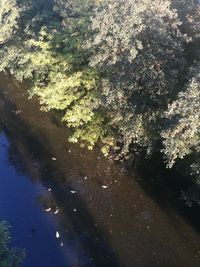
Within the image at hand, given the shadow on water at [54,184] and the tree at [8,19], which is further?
the tree at [8,19]

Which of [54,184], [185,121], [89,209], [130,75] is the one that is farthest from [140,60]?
[54,184]

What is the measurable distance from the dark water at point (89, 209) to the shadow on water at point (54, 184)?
0.14 ft

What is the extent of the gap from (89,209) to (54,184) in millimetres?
2831

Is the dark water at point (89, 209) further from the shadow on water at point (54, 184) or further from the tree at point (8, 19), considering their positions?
the tree at point (8, 19)

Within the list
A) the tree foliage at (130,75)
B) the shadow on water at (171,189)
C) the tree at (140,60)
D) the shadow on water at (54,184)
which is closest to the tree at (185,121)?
the tree foliage at (130,75)

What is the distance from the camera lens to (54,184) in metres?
21.5

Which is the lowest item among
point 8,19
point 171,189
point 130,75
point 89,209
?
point 89,209

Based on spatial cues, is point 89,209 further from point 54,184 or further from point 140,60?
point 140,60

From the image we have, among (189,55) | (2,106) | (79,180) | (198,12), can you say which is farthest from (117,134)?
(2,106)

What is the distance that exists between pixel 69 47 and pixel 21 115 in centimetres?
700

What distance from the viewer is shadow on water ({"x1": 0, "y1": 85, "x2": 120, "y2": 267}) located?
57.8 ft

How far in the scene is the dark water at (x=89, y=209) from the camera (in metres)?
17.4

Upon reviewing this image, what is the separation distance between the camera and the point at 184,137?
15094 millimetres

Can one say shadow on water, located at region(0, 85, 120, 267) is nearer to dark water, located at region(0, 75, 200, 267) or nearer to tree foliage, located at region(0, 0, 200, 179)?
dark water, located at region(0, 75, 200, 267)
